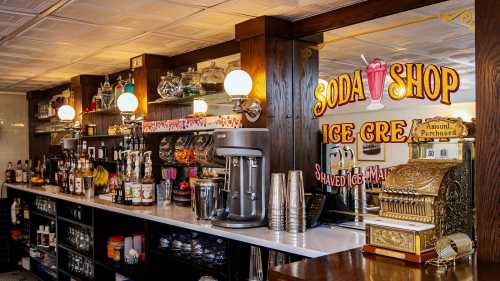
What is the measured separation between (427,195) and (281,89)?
152 cm

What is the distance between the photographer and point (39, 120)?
23.7 feet

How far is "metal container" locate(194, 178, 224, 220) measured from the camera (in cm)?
321

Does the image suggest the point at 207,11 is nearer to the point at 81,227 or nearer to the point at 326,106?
the point at 326,106

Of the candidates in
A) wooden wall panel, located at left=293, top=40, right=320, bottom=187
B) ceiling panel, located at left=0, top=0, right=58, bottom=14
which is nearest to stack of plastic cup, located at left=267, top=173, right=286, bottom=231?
wooden wall panel, located at left=293, top=40, right=320, bottom=187

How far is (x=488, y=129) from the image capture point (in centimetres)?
194

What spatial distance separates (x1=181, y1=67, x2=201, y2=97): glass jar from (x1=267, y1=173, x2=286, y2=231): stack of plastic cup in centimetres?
141

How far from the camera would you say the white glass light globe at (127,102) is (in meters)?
4.34

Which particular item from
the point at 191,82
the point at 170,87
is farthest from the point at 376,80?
the point at 170,87

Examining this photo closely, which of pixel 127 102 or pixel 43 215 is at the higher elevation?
pixel 127 102

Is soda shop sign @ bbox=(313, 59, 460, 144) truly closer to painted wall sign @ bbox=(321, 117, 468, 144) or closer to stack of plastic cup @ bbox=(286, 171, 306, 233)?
painted wall sign @ bbox=(321, 117, 468, 144)

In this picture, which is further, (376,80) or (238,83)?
(238,83)

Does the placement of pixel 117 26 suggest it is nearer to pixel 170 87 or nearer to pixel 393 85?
pixel 170 87

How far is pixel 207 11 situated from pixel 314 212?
4.63ft

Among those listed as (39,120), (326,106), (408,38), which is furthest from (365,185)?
(39,120)
